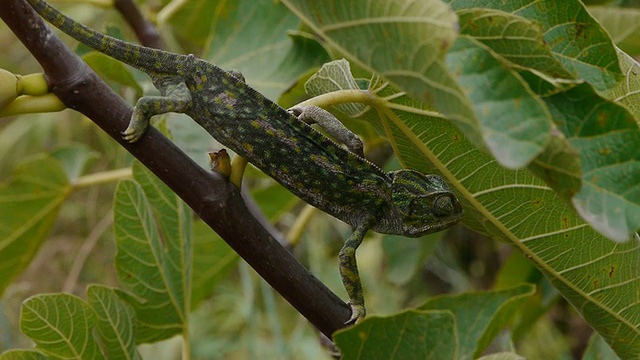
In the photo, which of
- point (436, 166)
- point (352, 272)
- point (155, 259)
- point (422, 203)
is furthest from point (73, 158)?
point (436, 166)

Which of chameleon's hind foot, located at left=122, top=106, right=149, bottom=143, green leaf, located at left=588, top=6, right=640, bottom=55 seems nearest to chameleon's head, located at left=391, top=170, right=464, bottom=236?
chameleon's hind foot, located at left=122, top=106, right=149, bottom=143

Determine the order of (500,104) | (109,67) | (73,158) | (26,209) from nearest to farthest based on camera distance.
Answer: (500,104) < (109,67) < (26,209) < (73,158)

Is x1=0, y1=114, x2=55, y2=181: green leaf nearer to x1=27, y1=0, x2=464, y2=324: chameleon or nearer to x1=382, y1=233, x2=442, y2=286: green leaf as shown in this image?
x1=382, y1=233, x2=442, y2=286: green leaf

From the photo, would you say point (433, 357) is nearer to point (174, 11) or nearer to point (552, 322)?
point (174, 11)

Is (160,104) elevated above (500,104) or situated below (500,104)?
above

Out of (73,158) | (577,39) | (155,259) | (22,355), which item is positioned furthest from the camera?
(73,158)

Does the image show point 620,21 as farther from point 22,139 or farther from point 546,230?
point 22,139

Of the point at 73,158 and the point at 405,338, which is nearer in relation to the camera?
the point at 405,338
